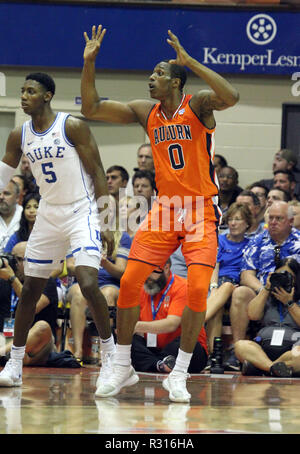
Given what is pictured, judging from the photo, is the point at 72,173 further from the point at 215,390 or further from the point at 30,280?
the point at 215,390

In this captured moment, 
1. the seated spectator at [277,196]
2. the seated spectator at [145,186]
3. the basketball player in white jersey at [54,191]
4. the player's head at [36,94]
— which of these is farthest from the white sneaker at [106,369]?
the seated spectator at [277,196]

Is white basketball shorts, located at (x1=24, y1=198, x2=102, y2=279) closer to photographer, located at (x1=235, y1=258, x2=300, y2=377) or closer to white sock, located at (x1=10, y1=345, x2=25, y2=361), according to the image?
white sock, located at (x1=10, y1=345, x2=25, y2=361)

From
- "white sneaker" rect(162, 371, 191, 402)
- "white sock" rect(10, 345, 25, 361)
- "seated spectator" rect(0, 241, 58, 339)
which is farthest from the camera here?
"seated spectator" rect(0, 241, 58, 339)

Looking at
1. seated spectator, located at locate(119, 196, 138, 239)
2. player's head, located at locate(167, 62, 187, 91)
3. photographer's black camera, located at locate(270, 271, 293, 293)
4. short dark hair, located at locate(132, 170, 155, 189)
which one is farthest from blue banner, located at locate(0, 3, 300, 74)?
player's head, located at locate(167, 62, 187, 91)

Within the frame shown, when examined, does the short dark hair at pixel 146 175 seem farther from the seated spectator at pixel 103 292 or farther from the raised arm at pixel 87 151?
the raised arm at pixel 87 151

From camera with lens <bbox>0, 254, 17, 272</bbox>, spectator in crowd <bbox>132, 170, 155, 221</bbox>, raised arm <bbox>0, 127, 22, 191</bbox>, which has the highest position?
spectator in crowd <bbox>132, 170, 155, 221</bbox>

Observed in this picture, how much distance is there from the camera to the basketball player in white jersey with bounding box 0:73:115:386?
6.21 metres

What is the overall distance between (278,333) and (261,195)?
2.41 metres

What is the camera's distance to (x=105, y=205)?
257 inches

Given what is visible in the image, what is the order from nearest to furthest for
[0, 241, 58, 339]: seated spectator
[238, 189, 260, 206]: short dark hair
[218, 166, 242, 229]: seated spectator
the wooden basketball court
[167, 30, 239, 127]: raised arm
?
the wooden basketball court, [167, 30, 239, 127]: raised arm, [0, 241, 58, 339]: seated spectator, [238, 189, 260, 206]: short dark hair, [218, 166, 242, 229]: seated spectator

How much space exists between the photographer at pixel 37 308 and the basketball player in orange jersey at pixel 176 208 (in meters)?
1.92

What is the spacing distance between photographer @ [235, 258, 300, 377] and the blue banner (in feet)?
14.5

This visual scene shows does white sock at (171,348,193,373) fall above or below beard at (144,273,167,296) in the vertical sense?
below

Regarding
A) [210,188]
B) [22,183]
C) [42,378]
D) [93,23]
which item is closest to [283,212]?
[210,188]
